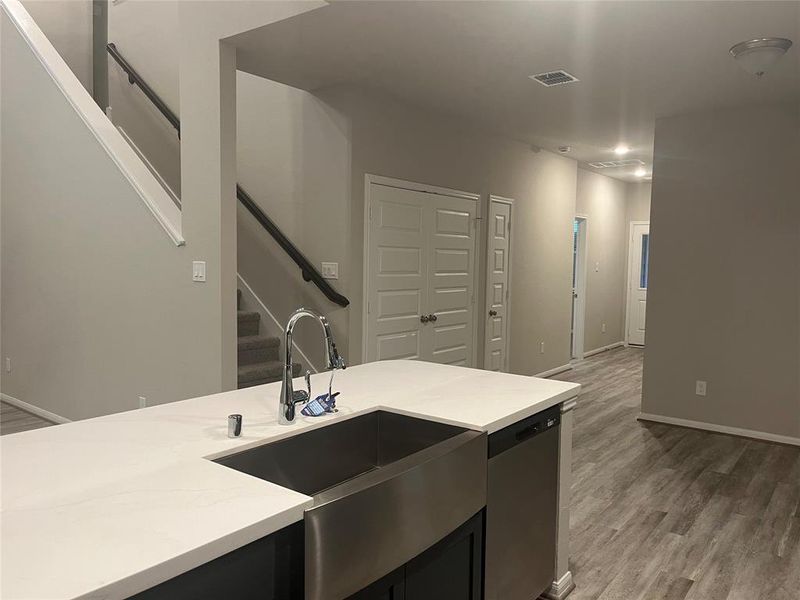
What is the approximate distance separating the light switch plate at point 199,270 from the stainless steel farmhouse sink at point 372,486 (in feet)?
6.64

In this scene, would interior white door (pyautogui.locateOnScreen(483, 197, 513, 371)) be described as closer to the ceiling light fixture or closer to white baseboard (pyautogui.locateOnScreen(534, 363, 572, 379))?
white baseboard (pyautogui.locateOnScreen(534, 363, 572, 379))

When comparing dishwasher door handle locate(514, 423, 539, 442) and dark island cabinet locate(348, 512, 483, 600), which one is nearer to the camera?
dark island cabinet locate(348, 512, 483, 600)

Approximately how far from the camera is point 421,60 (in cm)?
372

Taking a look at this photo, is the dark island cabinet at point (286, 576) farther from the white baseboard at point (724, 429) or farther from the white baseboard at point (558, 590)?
the white baseboard at point (724, 429)

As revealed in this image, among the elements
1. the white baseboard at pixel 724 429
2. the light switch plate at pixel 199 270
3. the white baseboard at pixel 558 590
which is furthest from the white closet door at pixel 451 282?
the white baseboard at pixel 558 590

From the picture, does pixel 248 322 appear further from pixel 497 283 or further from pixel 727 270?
pixel 727 270

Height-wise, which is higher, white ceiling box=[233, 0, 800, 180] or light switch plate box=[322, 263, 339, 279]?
white ceiling box=[233, 0, 800, 180]

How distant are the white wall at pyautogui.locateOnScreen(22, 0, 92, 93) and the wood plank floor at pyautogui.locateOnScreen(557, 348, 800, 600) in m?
6.33

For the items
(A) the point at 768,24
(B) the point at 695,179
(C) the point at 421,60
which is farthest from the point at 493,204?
(A) the point at 768,24

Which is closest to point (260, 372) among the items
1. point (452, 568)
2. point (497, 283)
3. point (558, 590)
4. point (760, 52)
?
point (558, 590)

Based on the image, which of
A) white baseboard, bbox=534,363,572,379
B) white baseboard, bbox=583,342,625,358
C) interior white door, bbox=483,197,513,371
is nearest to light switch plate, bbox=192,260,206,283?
interior white door, bbox=483,197,513,371

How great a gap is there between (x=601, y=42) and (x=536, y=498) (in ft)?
8.38

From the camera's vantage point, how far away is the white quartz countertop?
98 cm

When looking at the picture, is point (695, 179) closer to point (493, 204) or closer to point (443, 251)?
point (493, 204)
